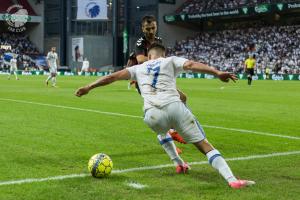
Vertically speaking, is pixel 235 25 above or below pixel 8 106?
above

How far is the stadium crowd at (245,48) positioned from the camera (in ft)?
170

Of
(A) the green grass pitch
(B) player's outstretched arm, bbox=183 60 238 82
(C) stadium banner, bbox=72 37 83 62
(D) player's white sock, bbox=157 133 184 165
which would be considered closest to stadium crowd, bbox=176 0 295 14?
(C) stadium banner, bbox=72 37 83 62

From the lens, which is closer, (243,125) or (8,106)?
(243,125)

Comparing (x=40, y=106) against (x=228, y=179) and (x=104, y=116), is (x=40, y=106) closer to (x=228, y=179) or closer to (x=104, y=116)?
(x=104, y=116)

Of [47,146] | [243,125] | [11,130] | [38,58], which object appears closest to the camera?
[47,146]

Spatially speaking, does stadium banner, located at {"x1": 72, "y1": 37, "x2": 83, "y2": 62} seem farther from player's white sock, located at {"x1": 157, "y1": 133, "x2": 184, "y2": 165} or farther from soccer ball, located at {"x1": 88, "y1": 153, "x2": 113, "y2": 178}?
soccer ball, located at {"x1": 88, "y1": 153, "x2": 113, "y2": 178}

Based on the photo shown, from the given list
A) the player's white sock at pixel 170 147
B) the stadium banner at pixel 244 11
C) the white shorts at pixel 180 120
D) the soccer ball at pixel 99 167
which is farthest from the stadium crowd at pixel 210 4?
the white shorts at pixel 180 120

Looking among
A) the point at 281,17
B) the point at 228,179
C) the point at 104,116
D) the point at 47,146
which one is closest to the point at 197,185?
the point at 228,179

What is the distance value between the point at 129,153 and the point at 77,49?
65973 mm

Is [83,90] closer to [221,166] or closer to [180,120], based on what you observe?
[180,120]

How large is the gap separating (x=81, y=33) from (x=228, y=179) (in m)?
69.4

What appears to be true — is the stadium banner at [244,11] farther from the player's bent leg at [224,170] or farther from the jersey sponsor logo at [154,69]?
the player's bent leg at [224,170]

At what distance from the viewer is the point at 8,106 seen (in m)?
16.8

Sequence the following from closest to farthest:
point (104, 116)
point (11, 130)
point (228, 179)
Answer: point (228, 179) < point (11, 130) < point (104, 116)
